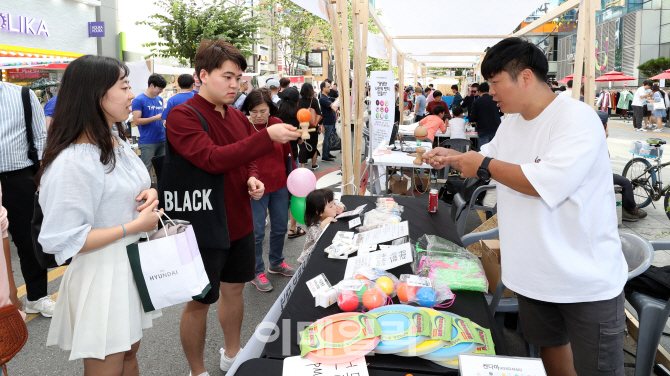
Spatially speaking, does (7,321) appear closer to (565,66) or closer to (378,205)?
(378,205)

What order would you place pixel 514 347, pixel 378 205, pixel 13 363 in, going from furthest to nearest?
1. pixel 378 205
2. pixel 514 347
3. pixel 13 363

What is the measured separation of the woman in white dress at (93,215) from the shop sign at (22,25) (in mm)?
12919

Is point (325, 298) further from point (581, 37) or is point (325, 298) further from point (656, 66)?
point (656, 66)

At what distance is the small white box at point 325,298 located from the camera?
1.91m

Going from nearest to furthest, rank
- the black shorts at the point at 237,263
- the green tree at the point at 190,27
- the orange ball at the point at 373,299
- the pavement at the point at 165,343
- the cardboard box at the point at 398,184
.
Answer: the orange ball at the point at 373,299 < the black shorts at the point at 237,263 < the pavement at the point at 165,343 < the cardboard box at the point at 398,184 < the green tree at the point at 190,27

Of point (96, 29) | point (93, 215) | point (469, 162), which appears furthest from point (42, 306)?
point (96, 29)

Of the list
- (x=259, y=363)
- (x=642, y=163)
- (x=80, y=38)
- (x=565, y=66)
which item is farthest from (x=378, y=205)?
(x=565, y=66)

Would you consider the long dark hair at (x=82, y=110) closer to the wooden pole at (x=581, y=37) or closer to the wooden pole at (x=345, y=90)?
the wooden pole at (x=345, y=90)

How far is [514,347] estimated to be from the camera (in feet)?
10.3

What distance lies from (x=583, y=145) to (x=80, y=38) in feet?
54.3

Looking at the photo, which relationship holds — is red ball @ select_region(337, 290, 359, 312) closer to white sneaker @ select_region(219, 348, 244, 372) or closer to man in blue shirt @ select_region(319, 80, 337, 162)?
white sneaker @ select_region(219, 348, 244, 372)

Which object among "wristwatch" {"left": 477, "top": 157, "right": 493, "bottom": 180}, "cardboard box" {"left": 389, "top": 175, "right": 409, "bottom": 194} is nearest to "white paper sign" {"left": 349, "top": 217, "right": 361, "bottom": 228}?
"wristwatch" {"left": 477, "top": 157, "right": 493, "bottom": 180}

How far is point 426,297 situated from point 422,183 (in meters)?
5.94

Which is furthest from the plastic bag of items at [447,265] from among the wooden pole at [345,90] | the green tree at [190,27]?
the green tree at [190,27]
